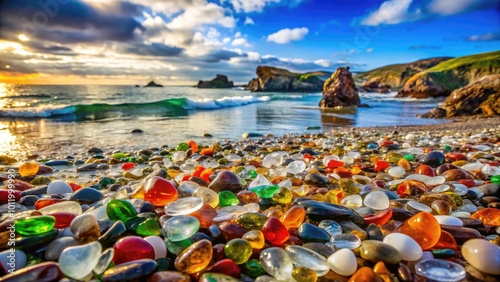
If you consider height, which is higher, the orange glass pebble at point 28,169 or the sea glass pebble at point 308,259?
the sea glass pebble at point 308,259

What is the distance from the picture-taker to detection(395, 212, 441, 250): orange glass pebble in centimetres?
117

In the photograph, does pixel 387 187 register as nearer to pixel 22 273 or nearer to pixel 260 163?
pixel 260 163

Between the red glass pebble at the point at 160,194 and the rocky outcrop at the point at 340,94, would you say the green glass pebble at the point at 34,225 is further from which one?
the rocky outcrop at the point at 340,94

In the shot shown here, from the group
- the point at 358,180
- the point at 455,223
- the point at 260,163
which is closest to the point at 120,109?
the point at 260,163

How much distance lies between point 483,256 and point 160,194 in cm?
145

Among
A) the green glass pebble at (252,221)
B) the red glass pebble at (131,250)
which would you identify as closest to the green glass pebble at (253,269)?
the green glass pebble at (252,221)

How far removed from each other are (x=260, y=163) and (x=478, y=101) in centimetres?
980

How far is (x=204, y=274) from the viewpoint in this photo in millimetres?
967

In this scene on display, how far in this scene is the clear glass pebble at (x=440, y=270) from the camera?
3.15 feet

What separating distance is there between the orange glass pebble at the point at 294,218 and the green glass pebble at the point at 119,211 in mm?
701

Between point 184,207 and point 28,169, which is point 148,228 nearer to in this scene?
point 184,207

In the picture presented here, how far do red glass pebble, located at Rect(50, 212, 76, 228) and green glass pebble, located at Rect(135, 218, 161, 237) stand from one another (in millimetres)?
319

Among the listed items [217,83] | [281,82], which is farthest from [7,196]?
[217,83]

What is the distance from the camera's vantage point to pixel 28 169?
2.71 m
